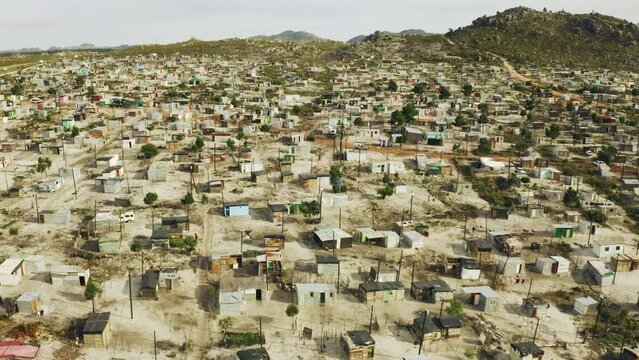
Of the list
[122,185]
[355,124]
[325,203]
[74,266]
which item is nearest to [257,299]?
[74,266]

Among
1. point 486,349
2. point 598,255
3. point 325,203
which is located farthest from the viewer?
point 325,203

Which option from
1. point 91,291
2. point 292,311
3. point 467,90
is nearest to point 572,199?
point 292,311

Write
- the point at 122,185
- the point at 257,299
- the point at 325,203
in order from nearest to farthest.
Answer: the point at 257,299
the point at 325,203
the point at 122,185

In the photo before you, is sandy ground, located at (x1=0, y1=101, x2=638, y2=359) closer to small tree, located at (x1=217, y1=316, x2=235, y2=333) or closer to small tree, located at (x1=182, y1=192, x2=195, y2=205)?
small tree, located at (x1=217, y1=316, x2=235, y2=333)

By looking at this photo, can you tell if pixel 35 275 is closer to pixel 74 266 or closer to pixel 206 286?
pixel 74 266

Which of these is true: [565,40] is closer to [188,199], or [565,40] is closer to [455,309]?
[188,199]

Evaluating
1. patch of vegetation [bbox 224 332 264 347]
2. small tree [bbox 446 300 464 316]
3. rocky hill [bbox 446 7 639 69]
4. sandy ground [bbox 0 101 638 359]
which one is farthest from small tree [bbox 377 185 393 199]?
rocky hill [bbox 446 7 639 69]
